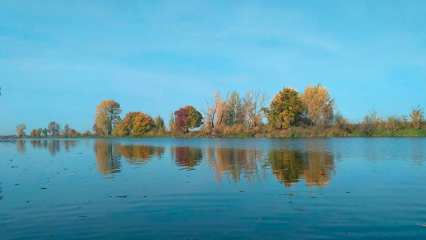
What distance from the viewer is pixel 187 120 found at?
121 metres

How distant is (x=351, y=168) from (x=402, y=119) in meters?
64.1

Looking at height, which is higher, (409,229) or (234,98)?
(234,98)

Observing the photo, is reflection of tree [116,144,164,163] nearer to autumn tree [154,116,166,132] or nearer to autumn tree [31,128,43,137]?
autumn tree [154,116,166,132]

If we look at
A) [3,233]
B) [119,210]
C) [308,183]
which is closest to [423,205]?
[308,183]

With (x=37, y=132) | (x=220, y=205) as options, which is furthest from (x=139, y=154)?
(x=37, y=132)

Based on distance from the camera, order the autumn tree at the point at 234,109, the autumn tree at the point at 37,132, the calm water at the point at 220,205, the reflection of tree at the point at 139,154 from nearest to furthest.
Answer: the calm water at the point at 220,205, the reflection of tree at the point at 139,154, the autumn tree at the point at 234,109, the autumn tree at the point at 37,132

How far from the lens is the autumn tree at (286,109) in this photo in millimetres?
86625

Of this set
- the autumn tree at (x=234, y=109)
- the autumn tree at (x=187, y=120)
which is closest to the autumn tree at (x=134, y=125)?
the autumn tree at (x=187, y=120)

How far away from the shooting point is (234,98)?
103688 mm

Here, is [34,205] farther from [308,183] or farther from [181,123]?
[181,123]

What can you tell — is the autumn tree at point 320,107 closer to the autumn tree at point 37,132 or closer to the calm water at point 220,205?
the calm water at point 220,205

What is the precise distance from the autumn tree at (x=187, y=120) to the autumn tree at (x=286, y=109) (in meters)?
34.9

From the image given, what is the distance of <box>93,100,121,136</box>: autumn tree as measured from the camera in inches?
5463

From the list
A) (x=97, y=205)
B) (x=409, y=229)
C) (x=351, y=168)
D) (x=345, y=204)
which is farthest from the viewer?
(x=351, y=168)
